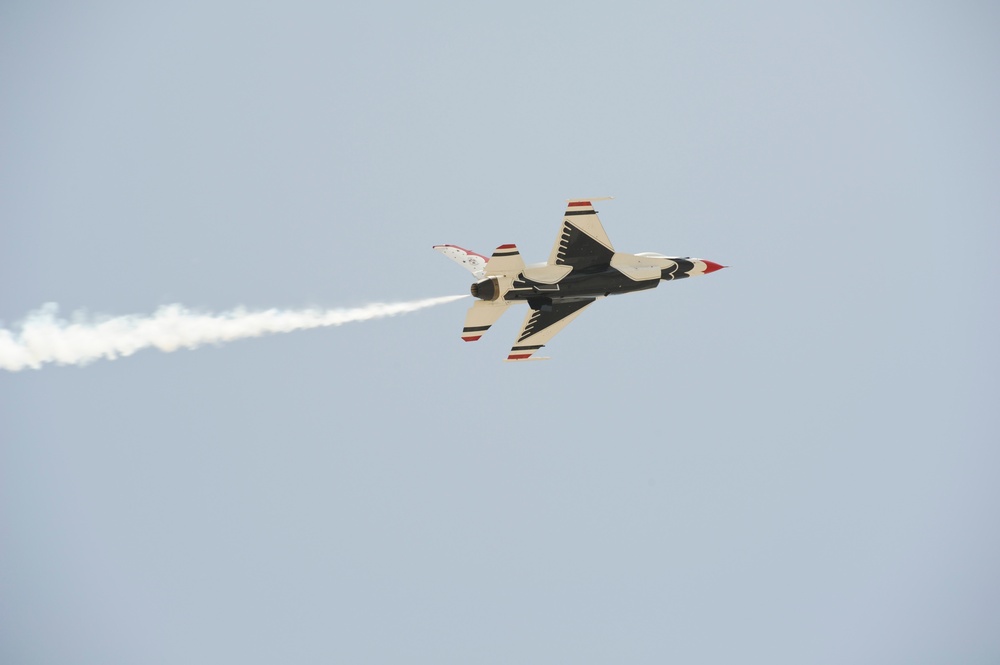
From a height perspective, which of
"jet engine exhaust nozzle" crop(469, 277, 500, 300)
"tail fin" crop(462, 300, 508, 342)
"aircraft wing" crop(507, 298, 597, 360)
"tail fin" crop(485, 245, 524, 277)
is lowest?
"aircraft wing" crop(507, 298, 597, 360)

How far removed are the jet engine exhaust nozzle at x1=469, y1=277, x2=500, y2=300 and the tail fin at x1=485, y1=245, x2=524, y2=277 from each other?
25 centimetres

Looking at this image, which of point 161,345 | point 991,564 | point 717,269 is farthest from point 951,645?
point 161,345

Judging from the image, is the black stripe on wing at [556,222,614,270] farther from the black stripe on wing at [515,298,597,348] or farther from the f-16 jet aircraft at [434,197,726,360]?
the black stripe on wing at [515,298,597,348]

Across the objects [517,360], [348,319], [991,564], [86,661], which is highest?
[348,319]

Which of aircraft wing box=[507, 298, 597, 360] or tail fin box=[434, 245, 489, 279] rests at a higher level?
tail fin box=[434, 245, 489, 279]

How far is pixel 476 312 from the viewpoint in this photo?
135ft

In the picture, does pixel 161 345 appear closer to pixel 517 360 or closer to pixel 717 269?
pixel 517 360

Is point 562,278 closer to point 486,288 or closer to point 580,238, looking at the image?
point 580,238

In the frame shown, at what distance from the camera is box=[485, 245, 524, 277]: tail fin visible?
40.0 meters

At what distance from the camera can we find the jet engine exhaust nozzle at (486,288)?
131 ft

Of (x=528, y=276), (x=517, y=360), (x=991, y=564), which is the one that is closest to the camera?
(x=528, y=276)

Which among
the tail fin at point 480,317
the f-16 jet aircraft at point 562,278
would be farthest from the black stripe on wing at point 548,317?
the tail fin at point 480,317

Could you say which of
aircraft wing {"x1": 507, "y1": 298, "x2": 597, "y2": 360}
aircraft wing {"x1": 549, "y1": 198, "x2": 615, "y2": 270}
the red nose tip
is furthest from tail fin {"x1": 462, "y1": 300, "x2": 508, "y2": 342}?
the red nose tip

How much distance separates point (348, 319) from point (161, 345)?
23.5 ft
